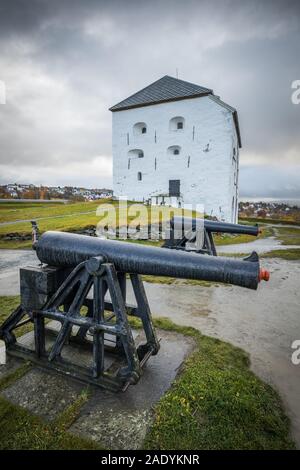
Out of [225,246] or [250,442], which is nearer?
[250,442]

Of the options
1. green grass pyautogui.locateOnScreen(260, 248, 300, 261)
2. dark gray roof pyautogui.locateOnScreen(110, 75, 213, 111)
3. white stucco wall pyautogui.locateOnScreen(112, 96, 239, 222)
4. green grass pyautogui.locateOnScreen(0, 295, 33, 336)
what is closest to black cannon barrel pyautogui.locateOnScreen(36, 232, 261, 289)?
green grass pyautogui.locateOnScreen(0, 295, 33, 336)

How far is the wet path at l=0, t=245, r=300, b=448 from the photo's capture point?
3146mm

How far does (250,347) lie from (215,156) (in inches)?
752

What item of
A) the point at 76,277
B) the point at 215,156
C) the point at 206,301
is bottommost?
the point at 206,301

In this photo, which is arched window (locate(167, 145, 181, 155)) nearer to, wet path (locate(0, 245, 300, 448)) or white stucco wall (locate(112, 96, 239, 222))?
white stucco wall (locate(112, 96, 239, 222))

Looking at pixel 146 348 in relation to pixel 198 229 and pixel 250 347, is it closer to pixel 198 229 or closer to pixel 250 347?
pixel 250 347

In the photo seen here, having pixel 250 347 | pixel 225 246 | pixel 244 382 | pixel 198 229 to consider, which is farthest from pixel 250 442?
pixel 225 246

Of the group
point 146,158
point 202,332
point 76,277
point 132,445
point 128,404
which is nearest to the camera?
point 132,445

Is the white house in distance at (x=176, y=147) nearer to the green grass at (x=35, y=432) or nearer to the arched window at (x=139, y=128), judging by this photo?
the arched window at (x=139, y=128)

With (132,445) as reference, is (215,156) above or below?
above

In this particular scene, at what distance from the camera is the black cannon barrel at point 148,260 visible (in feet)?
7.90

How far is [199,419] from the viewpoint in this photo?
2.38 meters

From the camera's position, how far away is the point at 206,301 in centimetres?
550

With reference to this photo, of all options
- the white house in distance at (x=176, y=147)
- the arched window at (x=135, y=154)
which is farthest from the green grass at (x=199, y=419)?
the arched window at (x=135, y=154)
